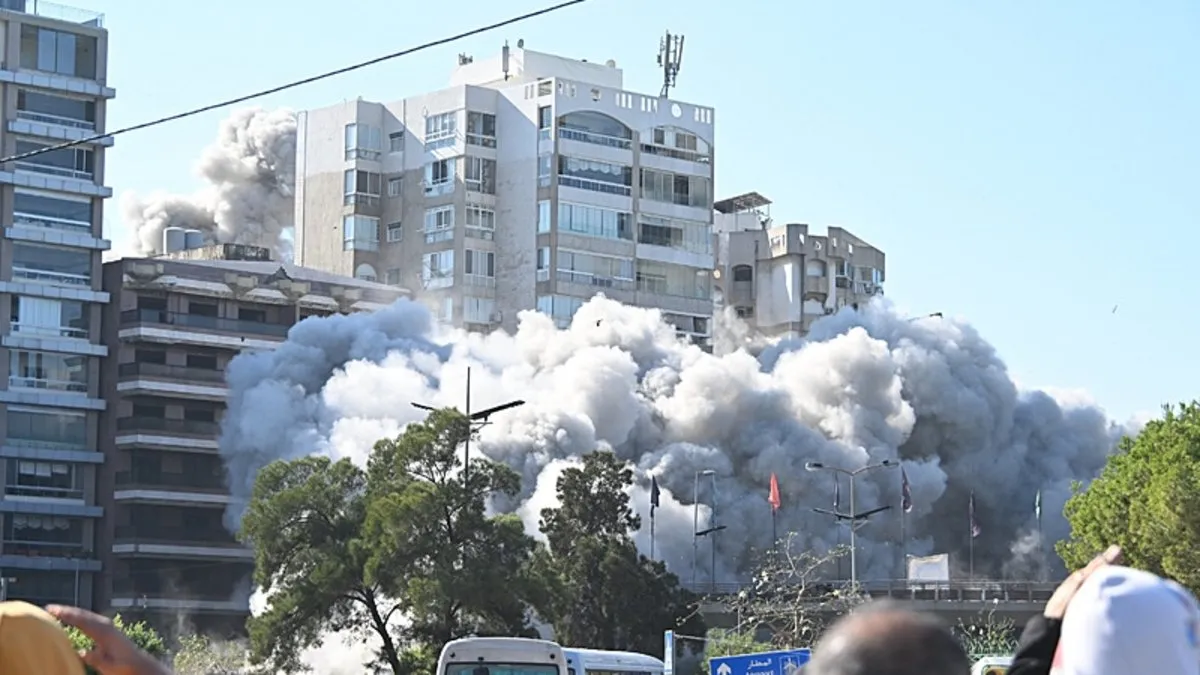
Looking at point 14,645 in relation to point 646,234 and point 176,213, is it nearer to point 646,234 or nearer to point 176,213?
point 646,234

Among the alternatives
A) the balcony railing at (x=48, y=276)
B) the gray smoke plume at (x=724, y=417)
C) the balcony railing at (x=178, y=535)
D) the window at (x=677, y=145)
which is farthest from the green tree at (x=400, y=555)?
the window at (x=677, y=145)

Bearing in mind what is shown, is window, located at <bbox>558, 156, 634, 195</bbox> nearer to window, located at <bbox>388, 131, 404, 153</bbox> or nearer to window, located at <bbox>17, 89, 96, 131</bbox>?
window, located at <bbox>388, 131, 404, 153</bbox>

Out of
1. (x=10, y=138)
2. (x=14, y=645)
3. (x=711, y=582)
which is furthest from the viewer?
(x=711, y=582)

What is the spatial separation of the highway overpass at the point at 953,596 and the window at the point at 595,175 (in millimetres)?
27286

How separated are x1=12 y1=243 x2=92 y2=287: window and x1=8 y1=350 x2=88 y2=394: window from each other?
293 centimetres

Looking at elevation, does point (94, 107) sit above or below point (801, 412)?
above

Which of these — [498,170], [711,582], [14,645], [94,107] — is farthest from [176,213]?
[14,645]

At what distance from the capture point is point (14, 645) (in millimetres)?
4676

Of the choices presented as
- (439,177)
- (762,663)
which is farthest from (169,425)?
(762,663)

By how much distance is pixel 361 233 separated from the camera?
372 ft

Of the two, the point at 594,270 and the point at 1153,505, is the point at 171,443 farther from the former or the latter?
the point at 1153,505

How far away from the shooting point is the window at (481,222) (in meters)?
109

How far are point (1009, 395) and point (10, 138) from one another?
5277 cm

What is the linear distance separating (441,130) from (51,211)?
1120 inches
